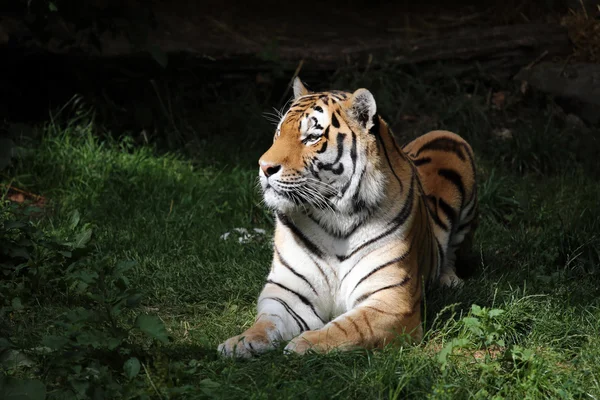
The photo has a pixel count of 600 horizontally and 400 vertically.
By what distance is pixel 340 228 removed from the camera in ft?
12.4

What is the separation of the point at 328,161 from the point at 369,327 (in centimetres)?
73

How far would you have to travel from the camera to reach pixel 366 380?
3188 millimetres

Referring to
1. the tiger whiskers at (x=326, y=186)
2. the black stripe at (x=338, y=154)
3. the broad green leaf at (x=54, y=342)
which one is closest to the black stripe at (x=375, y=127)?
the black stripe at (x=338, y=154)

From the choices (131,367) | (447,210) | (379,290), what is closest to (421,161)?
(447,210)

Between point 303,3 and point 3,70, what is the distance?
10.5 feet

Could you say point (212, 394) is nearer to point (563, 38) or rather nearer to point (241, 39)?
point (241, 39)

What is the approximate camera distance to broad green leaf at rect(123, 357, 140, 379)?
3.03m

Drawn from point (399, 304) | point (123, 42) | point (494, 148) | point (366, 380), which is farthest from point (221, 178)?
point (366, 380)

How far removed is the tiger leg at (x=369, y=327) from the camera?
346 centimetres

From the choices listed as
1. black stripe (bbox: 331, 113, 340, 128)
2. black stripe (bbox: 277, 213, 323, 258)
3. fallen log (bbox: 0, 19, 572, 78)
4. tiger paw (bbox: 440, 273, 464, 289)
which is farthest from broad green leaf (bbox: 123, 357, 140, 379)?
fallen log (bbox: 0, 19, 572, 78)

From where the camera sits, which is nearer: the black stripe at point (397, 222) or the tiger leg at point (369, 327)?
the tiger leg at point (369, 327)

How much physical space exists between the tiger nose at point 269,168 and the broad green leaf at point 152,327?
0.82 metres

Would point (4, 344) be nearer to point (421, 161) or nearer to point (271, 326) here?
point (271, 326)

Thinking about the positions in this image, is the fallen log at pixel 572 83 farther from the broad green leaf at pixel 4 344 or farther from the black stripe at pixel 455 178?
the broad green leaf at pixel 4 344
